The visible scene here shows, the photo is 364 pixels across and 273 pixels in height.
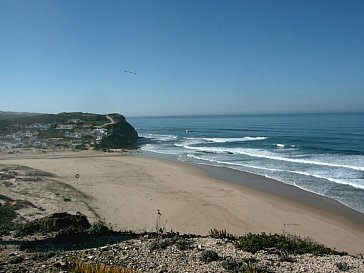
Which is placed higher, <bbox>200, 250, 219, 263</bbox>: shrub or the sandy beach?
<bbox>200, 250, 219, 263</bbox>: shrub

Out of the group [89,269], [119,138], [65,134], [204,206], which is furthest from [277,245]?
[65,134]

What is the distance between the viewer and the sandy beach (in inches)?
617

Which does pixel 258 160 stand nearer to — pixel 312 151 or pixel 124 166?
pixel 312 151

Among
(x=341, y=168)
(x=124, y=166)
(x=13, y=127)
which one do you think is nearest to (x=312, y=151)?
(x=341, y=168)

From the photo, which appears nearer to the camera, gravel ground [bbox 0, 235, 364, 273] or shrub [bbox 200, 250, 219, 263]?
gravel ground [bbox 0, 235, 364, 273]

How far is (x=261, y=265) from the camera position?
27.6 feet

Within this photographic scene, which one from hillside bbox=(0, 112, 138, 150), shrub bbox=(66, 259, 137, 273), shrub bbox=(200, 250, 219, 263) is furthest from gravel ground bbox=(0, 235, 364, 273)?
hillside bbox=(0, 112, 138, 150)

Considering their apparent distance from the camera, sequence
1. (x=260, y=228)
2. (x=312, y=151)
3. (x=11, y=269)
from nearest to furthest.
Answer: (x=11, y=269), (x=260, y=228), (x=312, y=151)

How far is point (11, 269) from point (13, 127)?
190 ft

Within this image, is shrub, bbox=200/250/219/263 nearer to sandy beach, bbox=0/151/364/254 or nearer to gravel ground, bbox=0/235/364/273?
gravel ground, bbox=0/235/364/273

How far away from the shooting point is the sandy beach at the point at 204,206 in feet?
51.4

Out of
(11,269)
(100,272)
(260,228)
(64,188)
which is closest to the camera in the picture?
(100,272)

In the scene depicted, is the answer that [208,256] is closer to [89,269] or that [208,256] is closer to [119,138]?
[89,269]

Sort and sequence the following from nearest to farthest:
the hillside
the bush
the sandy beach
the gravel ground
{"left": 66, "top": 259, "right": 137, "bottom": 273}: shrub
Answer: {"left": 66, "top": 259, "right": 137, "bottom": 273}: shrub, the gravel ground, the bush, the sandy beach, the hillside
